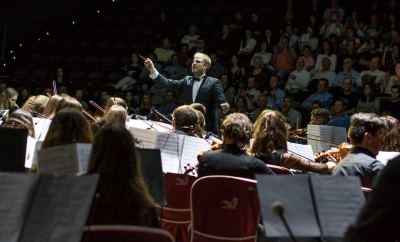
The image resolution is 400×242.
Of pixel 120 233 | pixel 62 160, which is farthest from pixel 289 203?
pixel 62 160

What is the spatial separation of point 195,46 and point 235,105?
7.17 ft

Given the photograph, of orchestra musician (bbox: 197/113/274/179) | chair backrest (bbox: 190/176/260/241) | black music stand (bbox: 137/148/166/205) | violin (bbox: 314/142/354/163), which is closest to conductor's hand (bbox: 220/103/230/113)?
violin (bbox: 314/142/354/163)

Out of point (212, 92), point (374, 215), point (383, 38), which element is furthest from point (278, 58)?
point (374, 215)

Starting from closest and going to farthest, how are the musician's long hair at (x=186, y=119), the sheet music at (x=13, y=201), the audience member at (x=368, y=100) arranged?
the sheet music at (x=13, y=201) → the musician's long hair at (x=186, y=119) → the audience member at (x=368, y=100)

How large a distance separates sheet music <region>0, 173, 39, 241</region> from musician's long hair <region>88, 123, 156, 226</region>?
493mm

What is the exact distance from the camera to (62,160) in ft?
9.85

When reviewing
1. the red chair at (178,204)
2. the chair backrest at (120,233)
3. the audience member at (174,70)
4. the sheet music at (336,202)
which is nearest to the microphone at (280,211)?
the sheet music at (336,202)

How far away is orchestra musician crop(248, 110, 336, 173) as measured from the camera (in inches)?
177

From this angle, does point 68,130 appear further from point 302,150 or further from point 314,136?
point 314,136

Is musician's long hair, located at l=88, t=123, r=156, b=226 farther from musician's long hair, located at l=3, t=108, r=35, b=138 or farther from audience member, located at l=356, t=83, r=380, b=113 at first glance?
audience member, located at l=356, t=83, r=380, b=113

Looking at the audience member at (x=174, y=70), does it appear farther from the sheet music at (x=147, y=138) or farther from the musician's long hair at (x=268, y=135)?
the musician's long hair at (x=268, y=135)

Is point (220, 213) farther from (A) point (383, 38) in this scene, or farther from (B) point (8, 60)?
(B) point (8, 60)

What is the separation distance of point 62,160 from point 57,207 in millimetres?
694

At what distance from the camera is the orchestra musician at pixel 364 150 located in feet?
12.0
